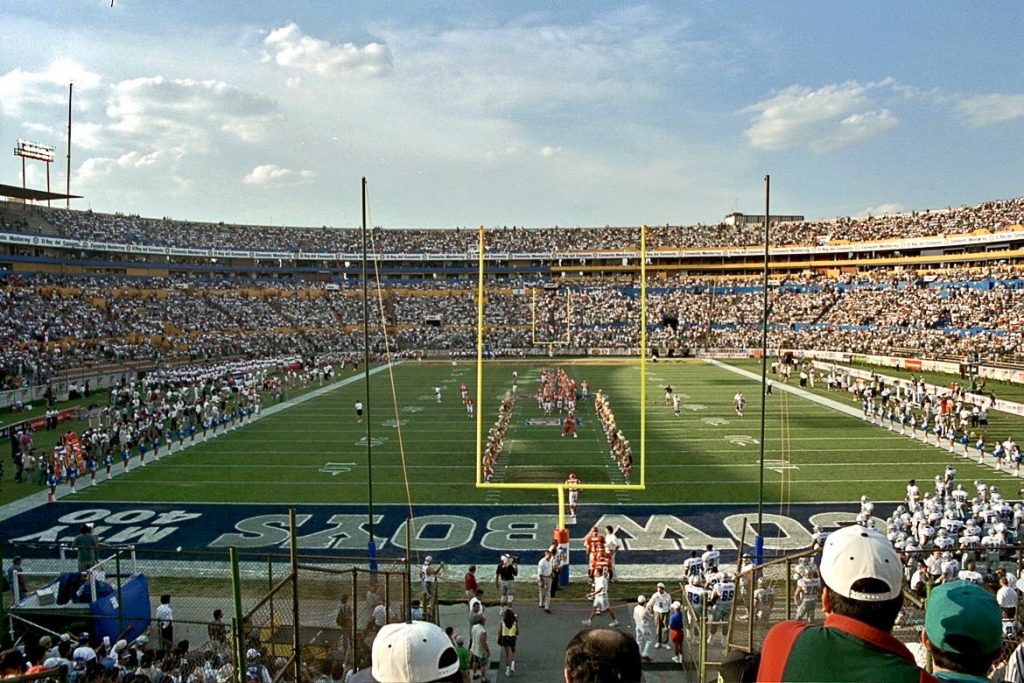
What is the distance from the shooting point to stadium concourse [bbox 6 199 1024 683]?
9867mm

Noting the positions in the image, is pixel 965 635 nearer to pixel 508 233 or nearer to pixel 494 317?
pixel 494 317

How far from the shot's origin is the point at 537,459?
20.1 meters

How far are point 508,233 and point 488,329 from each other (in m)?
24.4

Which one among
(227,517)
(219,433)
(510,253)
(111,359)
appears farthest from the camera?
(510,253)

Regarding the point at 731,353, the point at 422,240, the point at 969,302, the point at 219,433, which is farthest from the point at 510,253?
the point at 219,433

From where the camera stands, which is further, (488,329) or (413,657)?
(488,329)

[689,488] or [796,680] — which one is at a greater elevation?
[796,680]

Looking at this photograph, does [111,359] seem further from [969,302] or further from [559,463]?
[969,302]

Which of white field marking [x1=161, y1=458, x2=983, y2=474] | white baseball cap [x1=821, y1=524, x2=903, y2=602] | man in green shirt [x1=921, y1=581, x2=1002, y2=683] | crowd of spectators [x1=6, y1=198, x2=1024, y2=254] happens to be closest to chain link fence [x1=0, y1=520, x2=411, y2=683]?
white baseball cap [x1=821, y1=524, x2=903, y2=602]

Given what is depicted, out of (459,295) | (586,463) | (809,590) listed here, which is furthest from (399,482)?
(459,295)

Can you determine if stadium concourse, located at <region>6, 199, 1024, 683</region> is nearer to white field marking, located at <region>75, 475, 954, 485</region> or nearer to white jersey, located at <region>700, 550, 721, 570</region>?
white jersey, located at <region>700, 550, 721, 570</region>

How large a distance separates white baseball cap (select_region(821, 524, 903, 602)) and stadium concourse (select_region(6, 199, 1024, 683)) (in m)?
1.77

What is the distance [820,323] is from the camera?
59406 mm

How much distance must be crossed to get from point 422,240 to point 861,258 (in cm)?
4793
